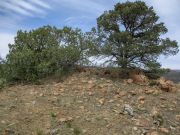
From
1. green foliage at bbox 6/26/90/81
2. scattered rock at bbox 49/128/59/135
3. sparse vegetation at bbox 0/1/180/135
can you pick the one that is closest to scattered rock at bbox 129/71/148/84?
sparse vegetation at bbox 0/1/180/135

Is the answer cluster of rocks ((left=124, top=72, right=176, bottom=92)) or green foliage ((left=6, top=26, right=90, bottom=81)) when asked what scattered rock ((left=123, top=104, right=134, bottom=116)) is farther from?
green foliage ((left=6, top=26, right=90, bottom=81))

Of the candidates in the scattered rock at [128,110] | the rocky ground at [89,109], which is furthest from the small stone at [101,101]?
the scattered rock at [128,110]

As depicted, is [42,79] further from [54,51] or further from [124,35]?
[124,35]

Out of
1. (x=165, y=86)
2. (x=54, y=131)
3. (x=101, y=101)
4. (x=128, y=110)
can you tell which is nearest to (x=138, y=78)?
(x=165, y=86)

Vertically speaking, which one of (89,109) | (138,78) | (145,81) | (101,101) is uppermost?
(138,78)

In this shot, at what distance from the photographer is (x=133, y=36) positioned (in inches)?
941

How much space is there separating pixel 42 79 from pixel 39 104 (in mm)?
5317

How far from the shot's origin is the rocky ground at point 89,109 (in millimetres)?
17547

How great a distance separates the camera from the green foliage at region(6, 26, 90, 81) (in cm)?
2505

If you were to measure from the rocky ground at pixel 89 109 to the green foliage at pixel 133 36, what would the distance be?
179 centimetres

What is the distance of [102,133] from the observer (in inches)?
675

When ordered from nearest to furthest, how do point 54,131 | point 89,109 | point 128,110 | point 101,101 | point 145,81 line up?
point 54,131 < point 128,110 < point 89,109 < point 101,101 < point 145,81

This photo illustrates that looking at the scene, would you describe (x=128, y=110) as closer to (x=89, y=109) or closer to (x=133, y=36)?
(x=89, y=109)

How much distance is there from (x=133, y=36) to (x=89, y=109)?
262 inches
